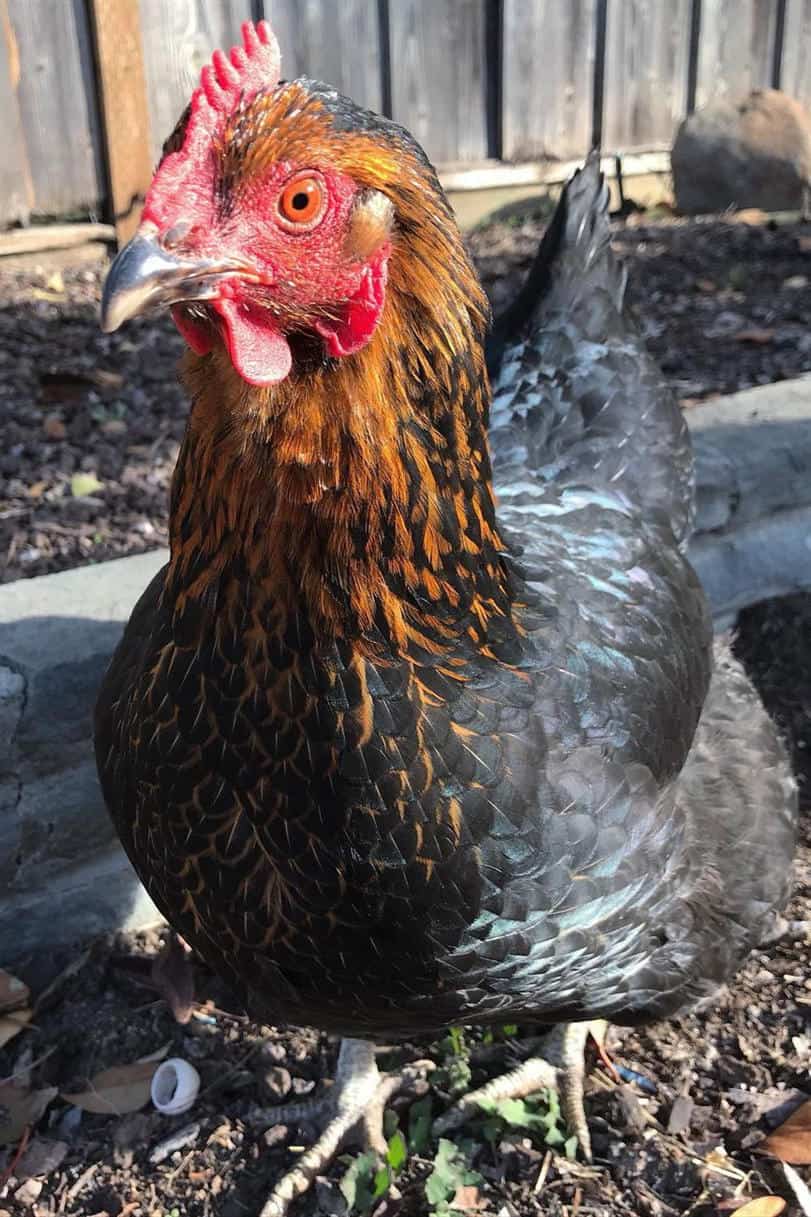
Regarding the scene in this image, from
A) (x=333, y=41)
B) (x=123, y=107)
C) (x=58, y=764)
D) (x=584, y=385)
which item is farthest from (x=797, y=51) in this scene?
(x=58, y=764)

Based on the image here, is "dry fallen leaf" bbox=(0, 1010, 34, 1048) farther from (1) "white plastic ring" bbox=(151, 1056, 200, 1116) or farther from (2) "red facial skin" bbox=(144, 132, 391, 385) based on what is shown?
(2) "red facial skin" bbox=(144, 132, 391, 385)

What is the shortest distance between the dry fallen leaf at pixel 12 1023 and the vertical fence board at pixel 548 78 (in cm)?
480

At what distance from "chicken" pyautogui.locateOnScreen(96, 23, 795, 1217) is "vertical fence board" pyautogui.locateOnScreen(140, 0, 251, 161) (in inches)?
146

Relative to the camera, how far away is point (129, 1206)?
1972mm

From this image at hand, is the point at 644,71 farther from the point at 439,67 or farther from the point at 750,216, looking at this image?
the point at 439,67

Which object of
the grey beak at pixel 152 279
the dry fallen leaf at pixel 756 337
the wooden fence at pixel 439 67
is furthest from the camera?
the wooden fence at pixel 439 67

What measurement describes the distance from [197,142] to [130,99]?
13.3 feet

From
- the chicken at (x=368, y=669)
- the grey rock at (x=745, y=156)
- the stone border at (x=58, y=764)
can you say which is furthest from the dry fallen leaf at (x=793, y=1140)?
the grey rock at (x=745, y=156)

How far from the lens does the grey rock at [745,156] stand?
18.7ft

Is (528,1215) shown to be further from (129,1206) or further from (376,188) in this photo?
(376,188)

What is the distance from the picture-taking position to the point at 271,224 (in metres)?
1.22

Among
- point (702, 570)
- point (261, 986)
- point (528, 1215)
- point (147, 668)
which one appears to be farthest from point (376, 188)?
point (702, 570)

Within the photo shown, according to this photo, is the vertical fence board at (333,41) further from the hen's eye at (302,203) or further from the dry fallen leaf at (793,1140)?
the dry fallen leaf at (793,1140)

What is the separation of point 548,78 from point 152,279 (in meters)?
5.12
